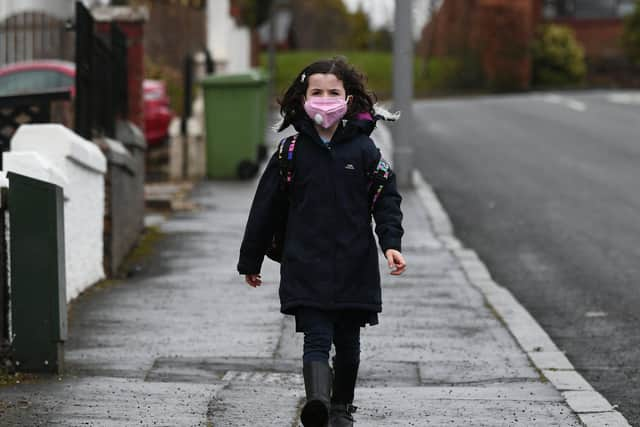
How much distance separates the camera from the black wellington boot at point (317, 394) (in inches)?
210

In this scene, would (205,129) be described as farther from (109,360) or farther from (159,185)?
(109,360)

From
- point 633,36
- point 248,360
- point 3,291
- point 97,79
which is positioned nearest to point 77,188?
point 97,79

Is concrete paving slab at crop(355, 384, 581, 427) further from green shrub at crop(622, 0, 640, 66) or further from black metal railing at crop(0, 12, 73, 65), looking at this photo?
green shrub at crop(622, 0, 640, 66)

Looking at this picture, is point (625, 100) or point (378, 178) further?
point (625, 100)

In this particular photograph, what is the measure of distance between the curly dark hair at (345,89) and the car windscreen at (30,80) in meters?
12.0

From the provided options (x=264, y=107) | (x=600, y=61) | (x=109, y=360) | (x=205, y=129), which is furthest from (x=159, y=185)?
(x=600, y=61)

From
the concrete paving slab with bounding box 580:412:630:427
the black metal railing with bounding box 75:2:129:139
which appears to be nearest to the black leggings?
→ the concrete paving slab with bounding box 580:412:630:427

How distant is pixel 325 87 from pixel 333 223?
547 millimetres

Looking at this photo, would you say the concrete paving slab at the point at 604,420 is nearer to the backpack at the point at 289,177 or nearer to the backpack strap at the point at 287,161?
the backpack at the point at 289,177

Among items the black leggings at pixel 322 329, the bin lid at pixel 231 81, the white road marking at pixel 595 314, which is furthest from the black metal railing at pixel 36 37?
the black leggings at pixel 322 329

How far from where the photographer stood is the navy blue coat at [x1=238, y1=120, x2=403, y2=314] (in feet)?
18.6

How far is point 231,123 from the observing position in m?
18.1

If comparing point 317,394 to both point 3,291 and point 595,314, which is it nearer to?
point 3,291

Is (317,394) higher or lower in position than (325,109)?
lower
